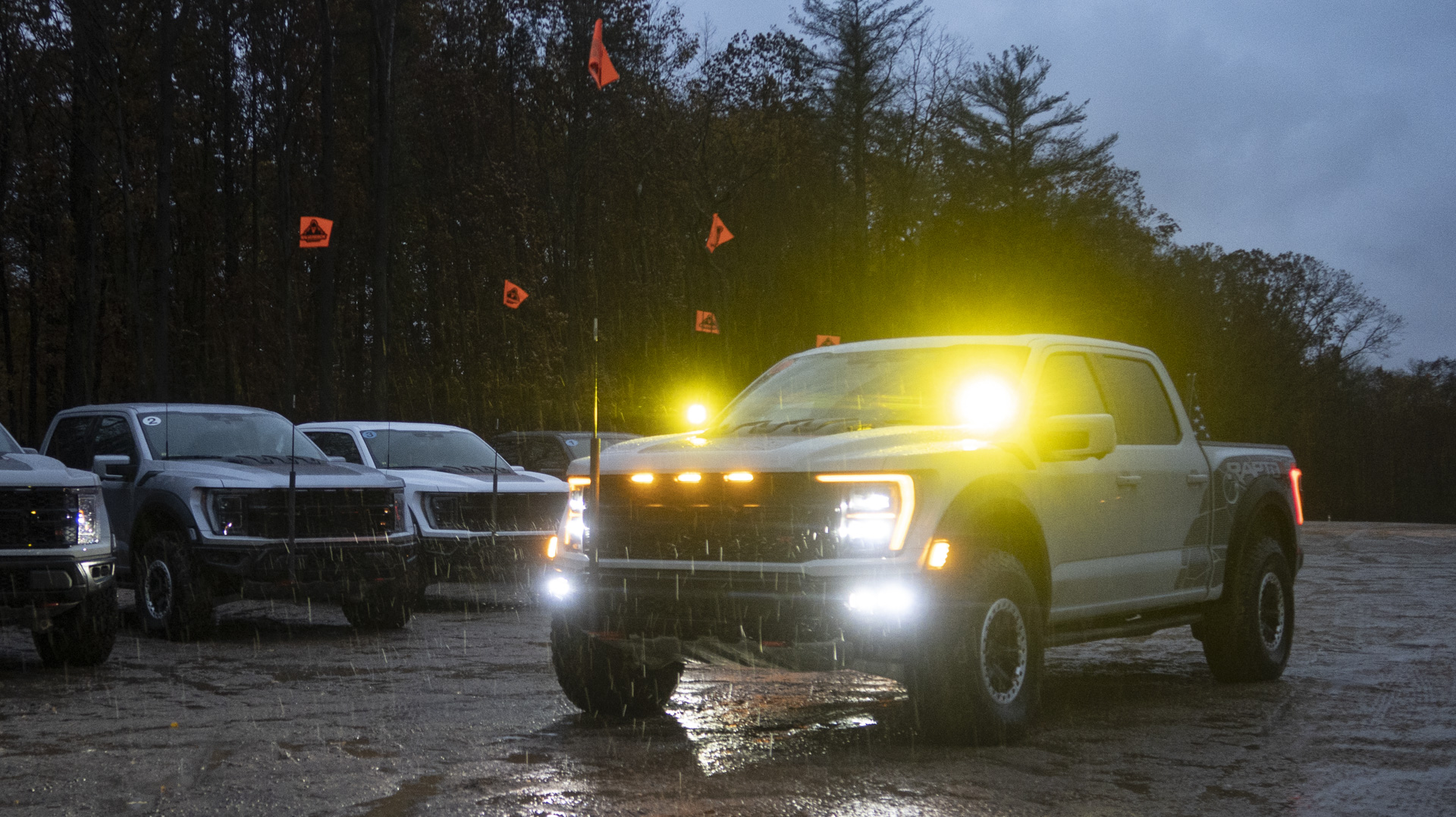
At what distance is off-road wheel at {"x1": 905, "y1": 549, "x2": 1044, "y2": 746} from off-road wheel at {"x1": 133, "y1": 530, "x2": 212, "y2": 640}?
22.8 feet

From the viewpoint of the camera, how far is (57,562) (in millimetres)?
9867

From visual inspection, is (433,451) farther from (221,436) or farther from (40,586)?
(40,586)

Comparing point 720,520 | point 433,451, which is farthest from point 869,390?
point 433,451

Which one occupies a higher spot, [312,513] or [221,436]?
[221,436]

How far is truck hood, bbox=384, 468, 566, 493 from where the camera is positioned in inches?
584

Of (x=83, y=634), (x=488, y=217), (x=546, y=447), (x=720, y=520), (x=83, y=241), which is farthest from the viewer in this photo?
(x=488, y=217)

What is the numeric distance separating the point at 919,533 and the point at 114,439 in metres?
9.10

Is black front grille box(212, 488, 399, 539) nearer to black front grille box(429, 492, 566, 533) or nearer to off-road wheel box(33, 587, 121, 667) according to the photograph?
black front grille box(429, 492, 566, 533)

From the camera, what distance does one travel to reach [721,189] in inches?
1719

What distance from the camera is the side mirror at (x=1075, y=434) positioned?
7500mm

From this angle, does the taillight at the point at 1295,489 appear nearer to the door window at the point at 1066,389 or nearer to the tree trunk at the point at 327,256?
the door window at the point at 1066,389

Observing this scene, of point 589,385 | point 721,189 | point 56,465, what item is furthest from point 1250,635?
point 721,189

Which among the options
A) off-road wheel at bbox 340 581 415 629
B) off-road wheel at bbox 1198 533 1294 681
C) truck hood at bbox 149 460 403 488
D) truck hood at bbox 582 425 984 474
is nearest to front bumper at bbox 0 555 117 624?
truck hood at bbox 149 460 403 488

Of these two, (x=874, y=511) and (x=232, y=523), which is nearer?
(x=874, y=511)
